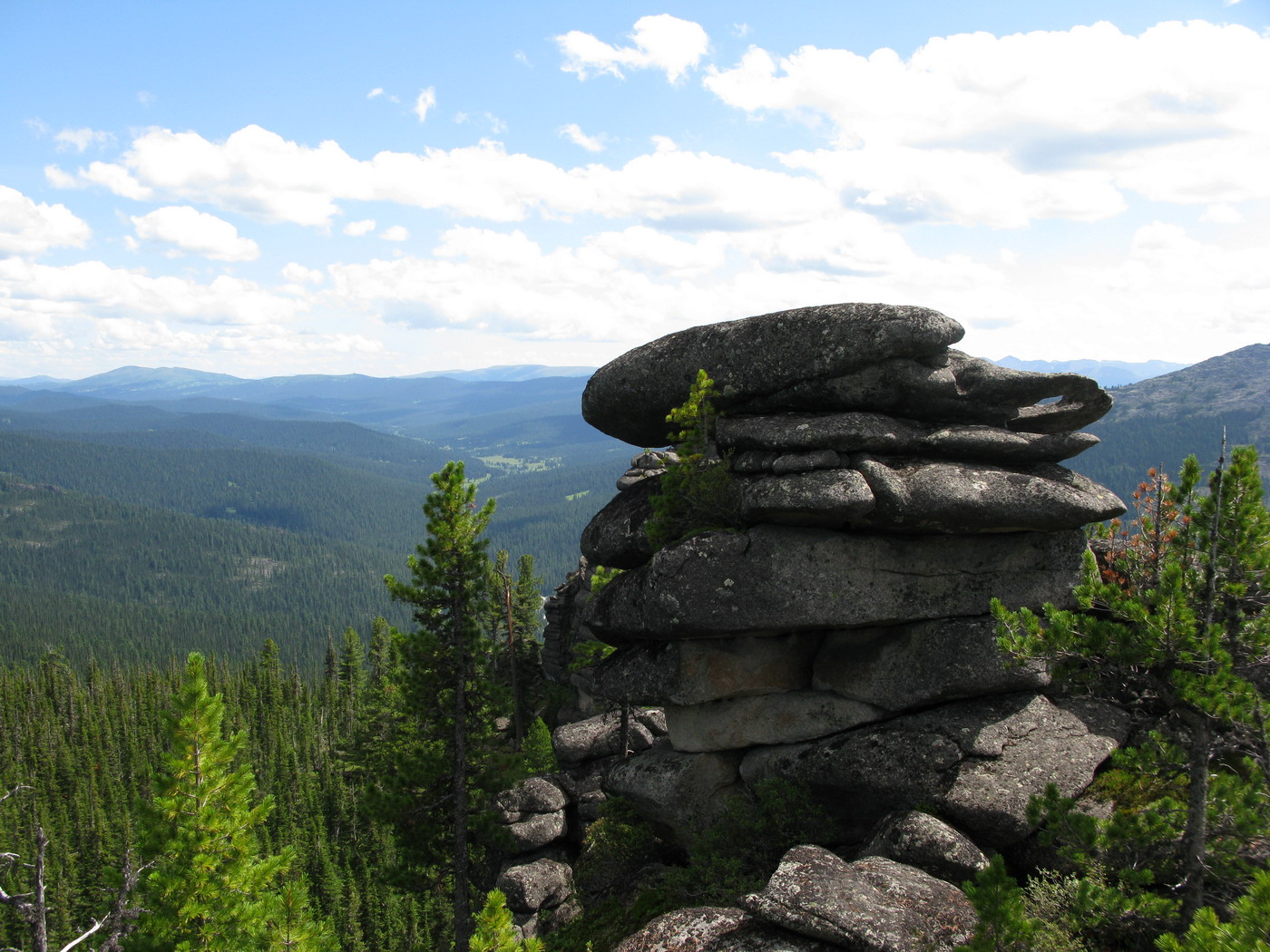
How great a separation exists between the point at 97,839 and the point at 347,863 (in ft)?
81.6

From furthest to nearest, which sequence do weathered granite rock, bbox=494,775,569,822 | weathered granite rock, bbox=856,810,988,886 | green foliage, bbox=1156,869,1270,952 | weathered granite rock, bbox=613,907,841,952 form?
weathered granite rock, bbox=494,775,569,822 < weathered granite rock, bbox=856,810,988,886 < weathered granite rock, bbox=613,907,841,952 < green foliage, bbox=1156,869,1270,952

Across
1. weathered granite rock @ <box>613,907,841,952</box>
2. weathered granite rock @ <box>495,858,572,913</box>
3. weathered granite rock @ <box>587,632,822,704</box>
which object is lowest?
weathered granite rock @ <box>495,858,572,913</box>

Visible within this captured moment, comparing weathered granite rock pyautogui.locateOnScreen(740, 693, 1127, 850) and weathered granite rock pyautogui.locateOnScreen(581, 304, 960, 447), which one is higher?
weathered granite rock pyautogui.locateOnScreen(581, 304, 960, 447)

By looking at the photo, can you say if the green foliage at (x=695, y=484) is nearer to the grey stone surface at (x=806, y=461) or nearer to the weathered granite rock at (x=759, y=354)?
the weathered granite rock at (x=759, y=354)

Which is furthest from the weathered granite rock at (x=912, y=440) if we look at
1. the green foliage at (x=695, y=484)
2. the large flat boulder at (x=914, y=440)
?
the green foliage at (x=695, y=484)

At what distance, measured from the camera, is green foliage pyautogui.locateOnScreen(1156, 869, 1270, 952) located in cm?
801

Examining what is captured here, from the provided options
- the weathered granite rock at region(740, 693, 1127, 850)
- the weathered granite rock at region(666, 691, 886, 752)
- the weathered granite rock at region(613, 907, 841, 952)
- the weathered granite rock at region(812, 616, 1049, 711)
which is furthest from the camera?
the weathered granite rock at region(666, 691, 886, 752)

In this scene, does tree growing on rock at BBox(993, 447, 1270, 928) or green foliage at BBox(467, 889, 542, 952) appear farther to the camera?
green foliage at BBox(467, 889, 542, 952)

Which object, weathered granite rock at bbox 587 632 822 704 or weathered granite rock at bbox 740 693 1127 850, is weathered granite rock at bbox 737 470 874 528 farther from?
weathered granite rock at bbox 740 693 1127 850

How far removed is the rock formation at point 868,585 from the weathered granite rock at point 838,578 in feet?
0.17

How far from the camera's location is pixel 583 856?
81.8 ft

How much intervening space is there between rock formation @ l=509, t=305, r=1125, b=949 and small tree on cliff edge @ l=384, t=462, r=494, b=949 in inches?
320

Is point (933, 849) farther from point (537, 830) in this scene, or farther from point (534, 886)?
point (537, 830)

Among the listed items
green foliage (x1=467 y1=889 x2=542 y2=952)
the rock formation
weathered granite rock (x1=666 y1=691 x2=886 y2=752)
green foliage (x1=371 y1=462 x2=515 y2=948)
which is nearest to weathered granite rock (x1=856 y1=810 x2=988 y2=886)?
the rock formation
